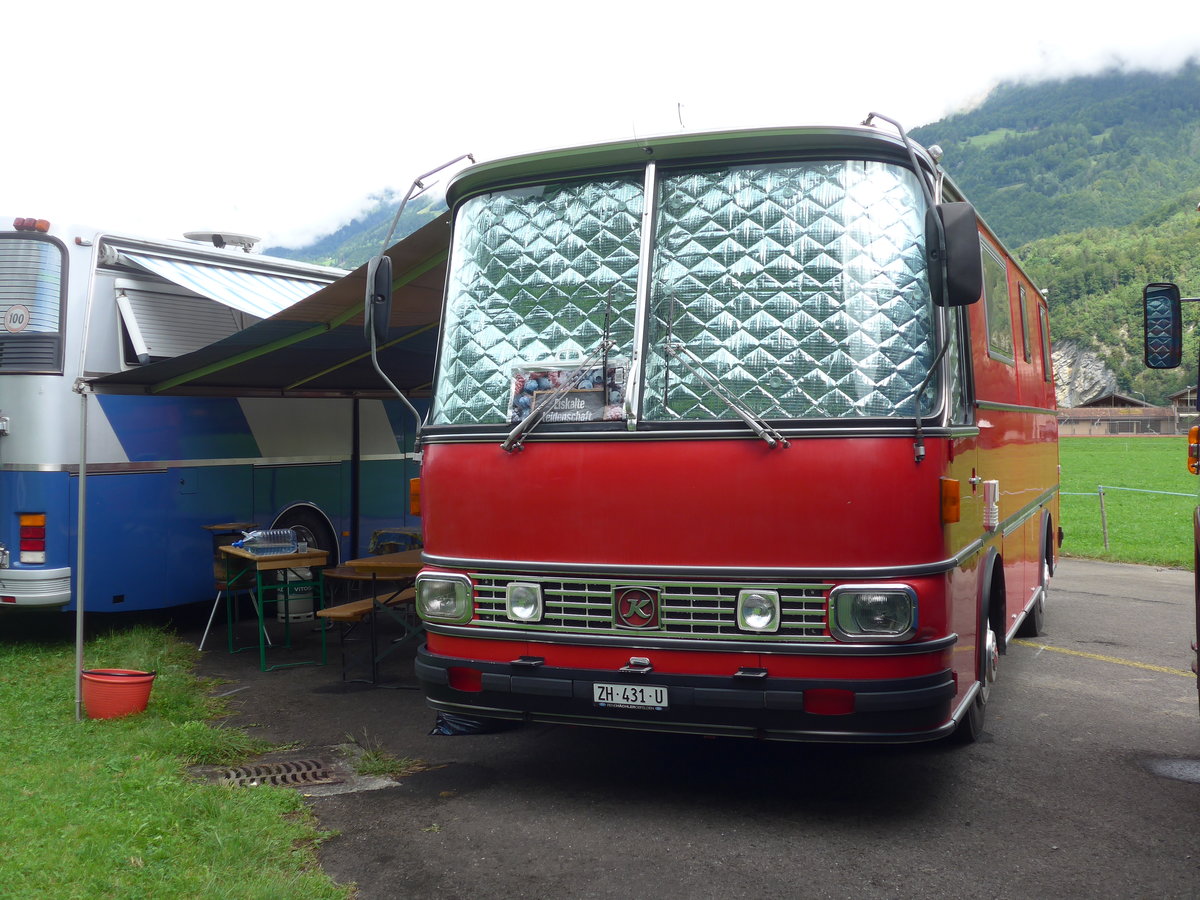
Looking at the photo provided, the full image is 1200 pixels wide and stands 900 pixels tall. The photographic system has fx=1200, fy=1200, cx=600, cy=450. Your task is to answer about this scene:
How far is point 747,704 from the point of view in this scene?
495cm

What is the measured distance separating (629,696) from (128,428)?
6.21 meters

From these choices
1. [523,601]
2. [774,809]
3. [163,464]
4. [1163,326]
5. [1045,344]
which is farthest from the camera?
[1045,344]

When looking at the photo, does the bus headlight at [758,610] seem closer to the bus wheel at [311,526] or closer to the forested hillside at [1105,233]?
the bus wheel at [311,526]

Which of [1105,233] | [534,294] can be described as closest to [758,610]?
[534,294]

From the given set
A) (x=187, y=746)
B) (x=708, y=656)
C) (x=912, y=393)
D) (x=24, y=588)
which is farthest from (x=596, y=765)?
(x=24, y=588)

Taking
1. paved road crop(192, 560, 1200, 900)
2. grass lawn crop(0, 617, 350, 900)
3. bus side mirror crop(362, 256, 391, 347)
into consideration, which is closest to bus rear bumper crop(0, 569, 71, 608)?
grass lawn crop(0, 617, 350, 900)

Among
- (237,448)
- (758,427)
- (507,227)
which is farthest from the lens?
(237,448)

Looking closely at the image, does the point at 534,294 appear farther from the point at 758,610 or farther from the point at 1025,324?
the point at 1025,324

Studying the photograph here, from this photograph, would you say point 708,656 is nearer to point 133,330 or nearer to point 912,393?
point 912,393

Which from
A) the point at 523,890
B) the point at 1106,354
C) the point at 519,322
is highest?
the point at 1106,354

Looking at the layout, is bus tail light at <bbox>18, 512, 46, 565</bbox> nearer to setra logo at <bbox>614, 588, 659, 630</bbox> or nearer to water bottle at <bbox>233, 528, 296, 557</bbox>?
water bottle at <bbox>233, 528, 296, 557</bbox>

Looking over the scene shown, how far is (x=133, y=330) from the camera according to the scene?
964 centimetres

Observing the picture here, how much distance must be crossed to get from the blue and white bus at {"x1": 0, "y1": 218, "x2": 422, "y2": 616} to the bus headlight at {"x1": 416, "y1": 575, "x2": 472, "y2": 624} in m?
3.79

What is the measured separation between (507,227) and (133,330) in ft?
16.8
